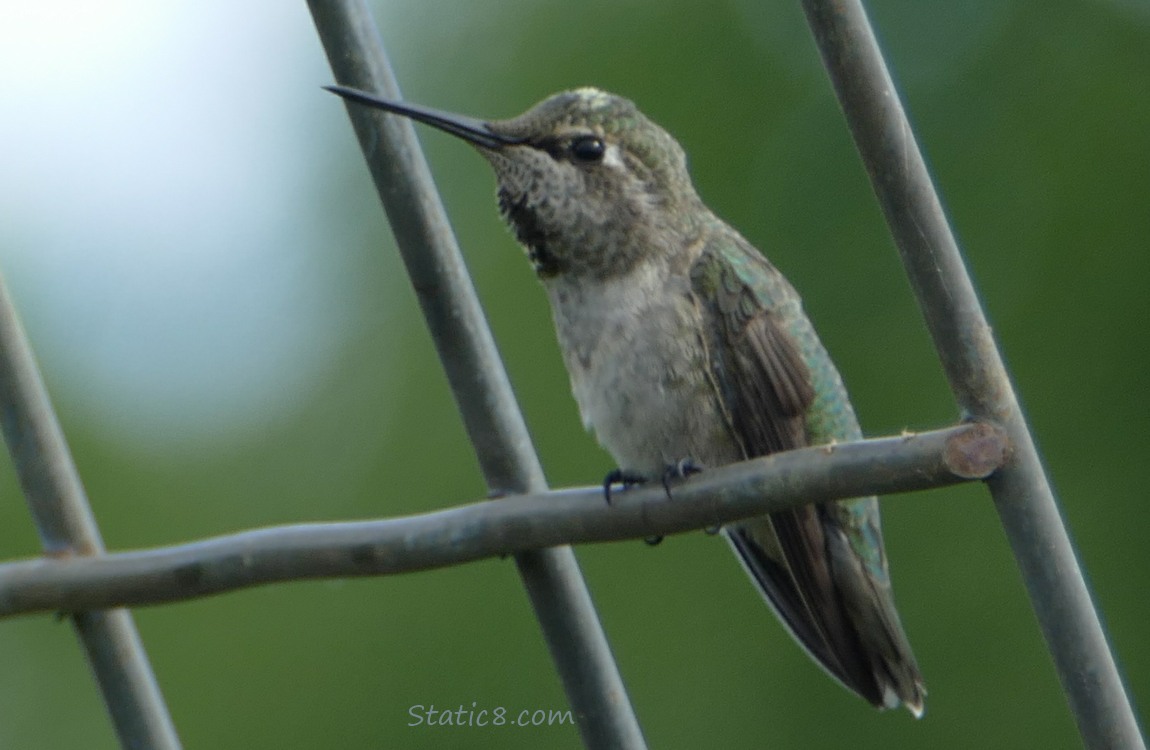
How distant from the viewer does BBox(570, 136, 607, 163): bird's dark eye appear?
3000mm

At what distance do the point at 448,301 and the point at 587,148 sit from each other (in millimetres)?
1507

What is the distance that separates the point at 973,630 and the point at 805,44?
10.1ft

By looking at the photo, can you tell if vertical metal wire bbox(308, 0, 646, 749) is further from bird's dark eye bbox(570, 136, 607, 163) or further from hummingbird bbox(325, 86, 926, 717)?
bird's dark eye bbox(570, 136, 607, 163)

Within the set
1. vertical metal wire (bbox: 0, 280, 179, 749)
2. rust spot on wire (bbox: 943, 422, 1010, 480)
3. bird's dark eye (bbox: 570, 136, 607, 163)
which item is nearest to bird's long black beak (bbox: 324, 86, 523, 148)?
bird's dark eye (bbox: 570, 136, 607, 163)

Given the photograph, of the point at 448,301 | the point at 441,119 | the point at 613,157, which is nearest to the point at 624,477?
the point at 613,157

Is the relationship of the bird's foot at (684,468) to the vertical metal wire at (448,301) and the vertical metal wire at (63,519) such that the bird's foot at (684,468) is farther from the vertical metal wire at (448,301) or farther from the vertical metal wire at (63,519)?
the vertical metal wire at (63,519)

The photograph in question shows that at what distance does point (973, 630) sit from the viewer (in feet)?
21.0

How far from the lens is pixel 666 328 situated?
111 inches

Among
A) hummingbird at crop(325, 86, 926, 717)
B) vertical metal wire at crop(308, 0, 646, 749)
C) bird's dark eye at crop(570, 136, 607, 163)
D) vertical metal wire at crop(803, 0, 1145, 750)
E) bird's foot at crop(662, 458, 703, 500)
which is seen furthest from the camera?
bird's dark eye at crop(570, 136, 607, 163)

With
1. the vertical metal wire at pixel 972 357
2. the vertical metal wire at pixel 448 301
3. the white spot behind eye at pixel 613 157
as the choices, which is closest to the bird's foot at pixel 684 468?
the white spot behind eye at pixel 613 157

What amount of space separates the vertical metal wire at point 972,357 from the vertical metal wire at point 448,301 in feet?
1.55

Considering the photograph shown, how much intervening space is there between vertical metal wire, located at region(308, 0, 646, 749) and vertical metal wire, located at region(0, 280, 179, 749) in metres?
0.44

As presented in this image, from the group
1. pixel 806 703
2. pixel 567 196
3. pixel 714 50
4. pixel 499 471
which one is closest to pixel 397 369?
pixel 714 50

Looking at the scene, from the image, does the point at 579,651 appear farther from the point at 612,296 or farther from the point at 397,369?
the point at 397,369
